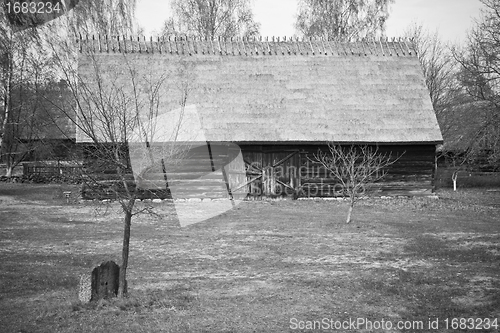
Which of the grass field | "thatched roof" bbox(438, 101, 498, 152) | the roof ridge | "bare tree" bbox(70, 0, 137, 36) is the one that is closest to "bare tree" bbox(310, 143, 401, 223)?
the grass field

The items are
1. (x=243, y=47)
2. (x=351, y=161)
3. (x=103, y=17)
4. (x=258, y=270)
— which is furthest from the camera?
(x=103, y=17)

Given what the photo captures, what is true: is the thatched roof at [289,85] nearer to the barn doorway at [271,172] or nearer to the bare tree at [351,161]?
the bare tree at [351,161]

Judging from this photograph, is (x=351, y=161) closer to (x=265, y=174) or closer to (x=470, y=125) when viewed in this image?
(x=265, y=174)

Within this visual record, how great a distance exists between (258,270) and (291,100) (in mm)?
12759

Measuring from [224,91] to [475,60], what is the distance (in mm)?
10723

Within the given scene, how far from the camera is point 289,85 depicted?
2158cm

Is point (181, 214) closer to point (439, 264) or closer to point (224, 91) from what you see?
point (224, 91)

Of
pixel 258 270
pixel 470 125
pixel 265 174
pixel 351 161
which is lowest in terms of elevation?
pixel 258 270

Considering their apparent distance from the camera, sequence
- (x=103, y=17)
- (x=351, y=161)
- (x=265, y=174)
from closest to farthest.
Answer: (x=351, y=161) < (x=265, y=174) < (x=103, y=17)

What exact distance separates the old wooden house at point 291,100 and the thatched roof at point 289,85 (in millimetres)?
42

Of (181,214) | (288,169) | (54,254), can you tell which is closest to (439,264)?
(54,254)

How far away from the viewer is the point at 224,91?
21.1 metres

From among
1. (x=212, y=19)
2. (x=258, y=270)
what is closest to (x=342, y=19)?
(x=212, y=19)

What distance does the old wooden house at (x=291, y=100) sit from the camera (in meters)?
20.2
